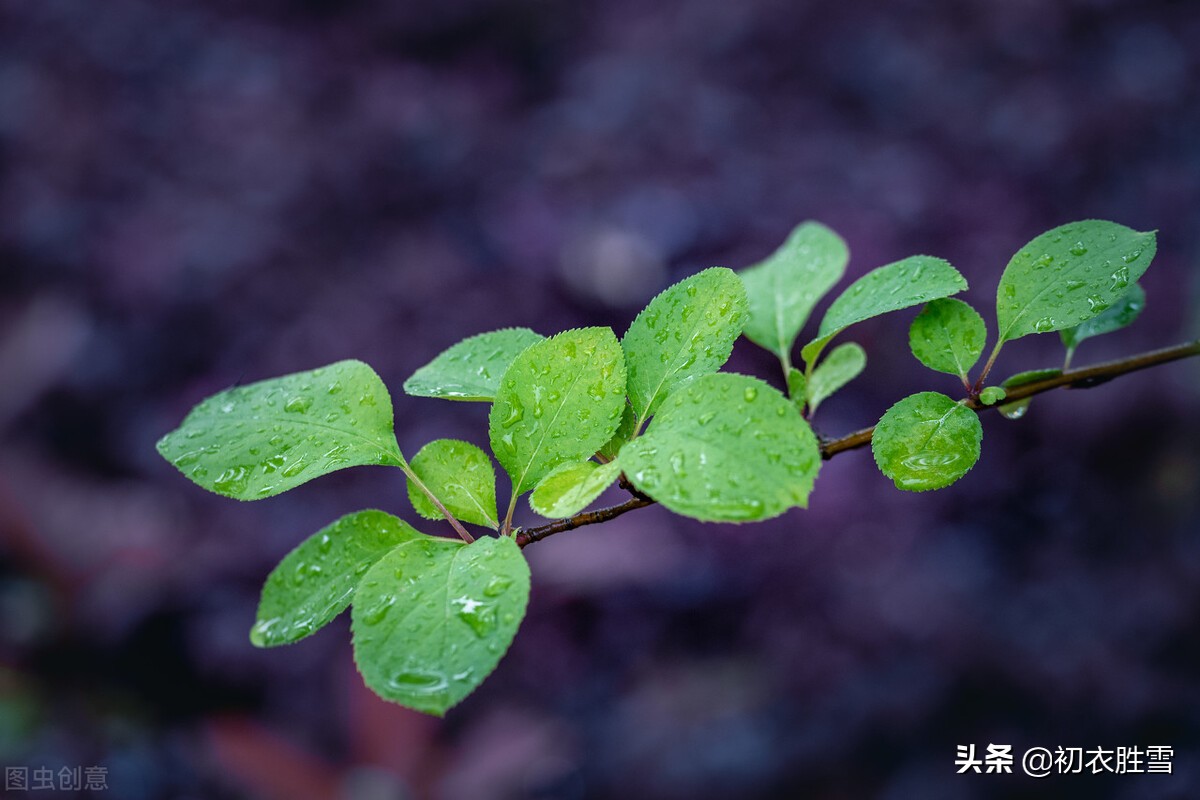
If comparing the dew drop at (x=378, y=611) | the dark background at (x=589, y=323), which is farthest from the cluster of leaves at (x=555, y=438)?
the dark background at (x=589, y=323)

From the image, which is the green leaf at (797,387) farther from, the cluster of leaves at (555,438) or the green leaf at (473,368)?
the green leaf at (473,368)

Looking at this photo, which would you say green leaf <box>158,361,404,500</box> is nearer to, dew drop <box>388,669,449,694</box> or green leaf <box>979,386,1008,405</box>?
dew drop <box>388,669,449,694</box>

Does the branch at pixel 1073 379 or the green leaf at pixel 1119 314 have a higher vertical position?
the green leaf at pixel 1119 314

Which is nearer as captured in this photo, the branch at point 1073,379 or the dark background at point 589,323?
the branch at point 1073,379

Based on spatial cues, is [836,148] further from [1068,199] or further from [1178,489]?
[1178,489]

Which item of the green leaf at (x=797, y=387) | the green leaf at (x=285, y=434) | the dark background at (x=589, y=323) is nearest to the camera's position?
the green leaf at (x=285, y=434)

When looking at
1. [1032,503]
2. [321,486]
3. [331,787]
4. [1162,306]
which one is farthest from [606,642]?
[1162,306]

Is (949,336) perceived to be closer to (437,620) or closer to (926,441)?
(926,441)

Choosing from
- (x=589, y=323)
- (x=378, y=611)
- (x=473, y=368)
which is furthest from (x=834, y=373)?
(x=589, y=323)
